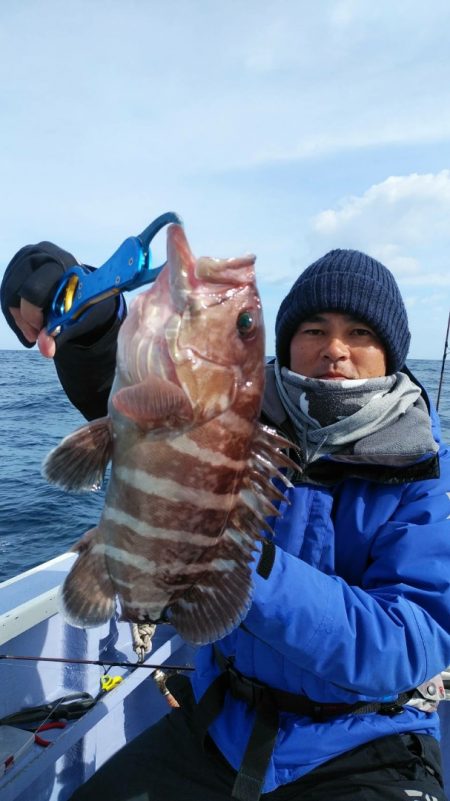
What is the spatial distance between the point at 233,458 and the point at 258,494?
7.4 inches

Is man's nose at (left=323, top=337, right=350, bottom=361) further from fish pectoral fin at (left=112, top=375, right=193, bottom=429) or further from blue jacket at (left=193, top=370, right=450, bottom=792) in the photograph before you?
fish pectoral fin at (left=112, top=375, right=193, bottom=429)

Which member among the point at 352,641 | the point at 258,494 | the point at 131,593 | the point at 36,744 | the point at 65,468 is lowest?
the point at 36,744

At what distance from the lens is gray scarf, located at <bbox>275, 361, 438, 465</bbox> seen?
263 cm

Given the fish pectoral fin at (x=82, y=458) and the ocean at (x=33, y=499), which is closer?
the fish pectoral fin at (x=82, y=458)

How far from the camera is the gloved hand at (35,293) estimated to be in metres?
2.57

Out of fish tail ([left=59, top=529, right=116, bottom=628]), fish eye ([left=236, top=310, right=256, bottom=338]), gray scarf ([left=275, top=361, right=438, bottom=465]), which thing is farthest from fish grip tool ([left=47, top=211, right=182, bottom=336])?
gray scarf ([left=275, top=361, right=438, bottom=465])

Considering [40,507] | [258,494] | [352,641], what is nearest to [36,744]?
[352,641]

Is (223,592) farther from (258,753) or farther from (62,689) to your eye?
(62,689)

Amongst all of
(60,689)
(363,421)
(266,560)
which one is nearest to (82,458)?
(266,560)

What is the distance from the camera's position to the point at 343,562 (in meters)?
2.77

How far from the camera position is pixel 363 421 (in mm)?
2721

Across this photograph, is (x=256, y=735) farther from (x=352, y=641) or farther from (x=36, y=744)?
(x=36, y=744)

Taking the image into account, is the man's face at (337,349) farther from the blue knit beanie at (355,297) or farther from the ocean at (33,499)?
the ocean at (33,499)

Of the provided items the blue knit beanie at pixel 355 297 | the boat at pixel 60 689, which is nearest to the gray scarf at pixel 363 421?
the blue knit beanie at pixel 355 297
